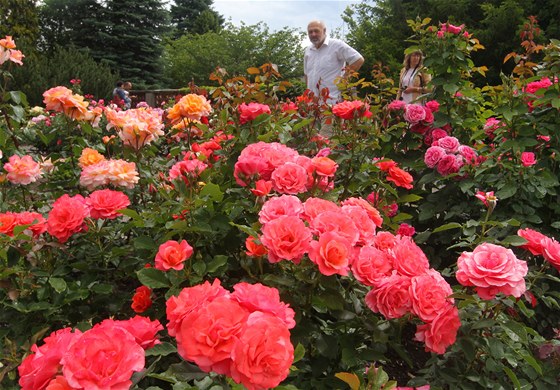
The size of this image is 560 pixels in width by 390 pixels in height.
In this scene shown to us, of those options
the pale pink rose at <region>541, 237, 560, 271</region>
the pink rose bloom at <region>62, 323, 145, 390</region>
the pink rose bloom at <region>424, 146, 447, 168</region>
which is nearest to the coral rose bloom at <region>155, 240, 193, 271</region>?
the pink rose bloom at <region>62, 323, 145, 390</region>

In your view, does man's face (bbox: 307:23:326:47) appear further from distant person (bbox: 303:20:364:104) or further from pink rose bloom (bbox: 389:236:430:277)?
pink rose bloom (bbox: 389:236:430:277)

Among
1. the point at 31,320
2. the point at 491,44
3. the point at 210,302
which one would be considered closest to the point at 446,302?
the point at 210,302

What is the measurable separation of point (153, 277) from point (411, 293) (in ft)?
1.96

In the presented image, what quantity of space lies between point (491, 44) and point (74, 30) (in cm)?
1535

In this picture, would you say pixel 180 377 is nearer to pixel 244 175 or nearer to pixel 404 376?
pixel 244 175

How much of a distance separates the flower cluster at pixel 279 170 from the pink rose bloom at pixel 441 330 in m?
0.43

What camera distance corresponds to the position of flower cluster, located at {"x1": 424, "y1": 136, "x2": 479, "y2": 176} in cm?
205

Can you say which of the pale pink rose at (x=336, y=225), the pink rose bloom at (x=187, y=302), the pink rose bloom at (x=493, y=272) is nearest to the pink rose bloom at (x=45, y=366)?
the pink rose bloom at (x=187, y=302)

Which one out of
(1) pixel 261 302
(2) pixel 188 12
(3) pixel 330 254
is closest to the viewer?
(1) pixel 261 302

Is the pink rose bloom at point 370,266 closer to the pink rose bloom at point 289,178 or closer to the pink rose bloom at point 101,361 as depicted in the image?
the pink rose bloom at point 289,178

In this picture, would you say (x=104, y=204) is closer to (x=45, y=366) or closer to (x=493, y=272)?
(x=45, y=366)

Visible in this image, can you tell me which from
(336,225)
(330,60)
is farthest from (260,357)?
(330,60)

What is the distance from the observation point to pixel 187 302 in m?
0.73

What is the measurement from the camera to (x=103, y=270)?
1403mm
